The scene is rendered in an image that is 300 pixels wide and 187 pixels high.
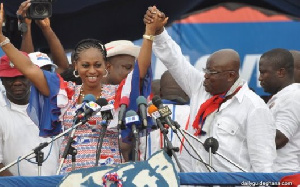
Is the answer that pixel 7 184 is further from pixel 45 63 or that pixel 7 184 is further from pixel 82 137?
pixel 45 63

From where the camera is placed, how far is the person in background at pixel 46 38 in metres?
9.21

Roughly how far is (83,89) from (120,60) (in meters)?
1.49

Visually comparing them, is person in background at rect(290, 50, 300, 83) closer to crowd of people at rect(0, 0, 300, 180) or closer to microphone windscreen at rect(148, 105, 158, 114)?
crowd of people at rect(0, 0, 300, 180)

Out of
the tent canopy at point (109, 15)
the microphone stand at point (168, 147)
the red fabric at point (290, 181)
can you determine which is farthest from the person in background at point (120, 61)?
the red fabric at point (290, 181)

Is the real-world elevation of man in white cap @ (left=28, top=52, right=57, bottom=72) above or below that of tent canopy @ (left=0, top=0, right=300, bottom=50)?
below

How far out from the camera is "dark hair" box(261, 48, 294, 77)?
8.63 metres

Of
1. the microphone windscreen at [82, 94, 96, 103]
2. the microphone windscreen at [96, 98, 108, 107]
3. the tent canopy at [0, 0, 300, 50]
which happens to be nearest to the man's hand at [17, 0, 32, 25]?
the tent canopy at [0, 0, 300, 50]

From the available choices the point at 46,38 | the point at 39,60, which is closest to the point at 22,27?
the point at 46,38

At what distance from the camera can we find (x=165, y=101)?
29.7ft

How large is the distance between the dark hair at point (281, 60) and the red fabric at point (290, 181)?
8.15 feet

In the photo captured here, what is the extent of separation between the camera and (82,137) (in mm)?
7406

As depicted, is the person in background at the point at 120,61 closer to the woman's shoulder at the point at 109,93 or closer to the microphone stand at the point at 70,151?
the woman's shoulder at the point at 109,93

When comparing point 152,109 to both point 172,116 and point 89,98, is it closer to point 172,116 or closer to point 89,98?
point 89,98

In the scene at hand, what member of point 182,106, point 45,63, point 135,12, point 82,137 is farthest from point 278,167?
point 135,12
